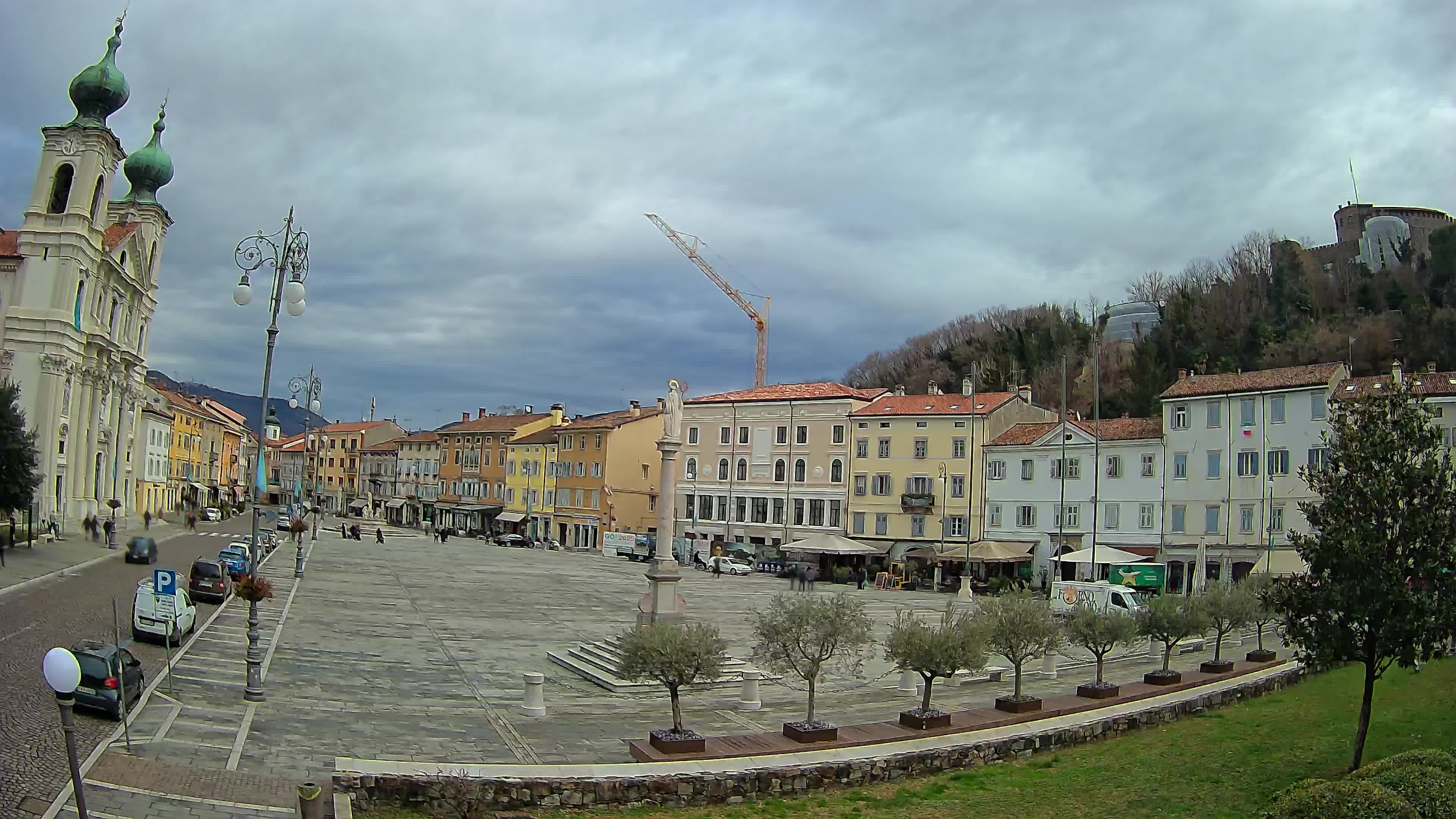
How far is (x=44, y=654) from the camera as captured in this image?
2128 cm

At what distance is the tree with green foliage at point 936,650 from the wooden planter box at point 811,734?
1965 millimetres

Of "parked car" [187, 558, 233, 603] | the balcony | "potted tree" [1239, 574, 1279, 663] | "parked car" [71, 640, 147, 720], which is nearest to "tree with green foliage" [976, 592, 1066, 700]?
"potted tree" [1239, 574, 1279, 663]

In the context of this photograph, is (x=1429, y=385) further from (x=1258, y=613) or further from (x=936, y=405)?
(x=1258, y=613)

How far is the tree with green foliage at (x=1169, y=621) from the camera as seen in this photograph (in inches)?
886

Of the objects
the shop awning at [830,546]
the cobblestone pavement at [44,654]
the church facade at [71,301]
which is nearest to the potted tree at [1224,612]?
the cobblestone pavement at [44,654]

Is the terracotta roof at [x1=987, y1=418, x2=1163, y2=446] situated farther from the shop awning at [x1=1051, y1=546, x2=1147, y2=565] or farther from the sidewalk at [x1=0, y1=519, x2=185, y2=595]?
the sidewalk at [x1=0, y1=519, x2=185, y2=595]

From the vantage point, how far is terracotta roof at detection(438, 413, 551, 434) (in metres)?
104

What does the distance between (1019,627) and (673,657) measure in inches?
286

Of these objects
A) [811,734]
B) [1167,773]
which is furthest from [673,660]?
[1167,773]

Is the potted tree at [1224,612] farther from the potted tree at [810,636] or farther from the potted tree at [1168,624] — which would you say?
the potted tree at [810,636]

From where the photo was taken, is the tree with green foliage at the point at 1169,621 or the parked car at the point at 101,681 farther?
the tree with green foliage at the point at 1169,621

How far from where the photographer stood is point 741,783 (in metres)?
14.2

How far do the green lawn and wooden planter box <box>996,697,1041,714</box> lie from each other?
1.61 metres

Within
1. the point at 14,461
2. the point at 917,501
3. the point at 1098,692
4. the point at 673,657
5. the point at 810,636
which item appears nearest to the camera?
the point at 673,657
